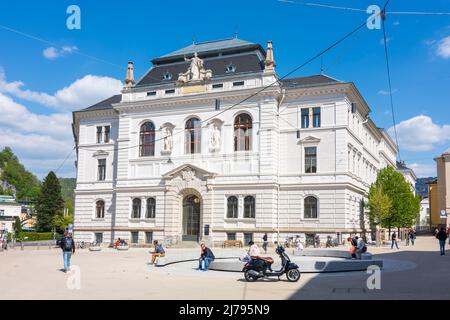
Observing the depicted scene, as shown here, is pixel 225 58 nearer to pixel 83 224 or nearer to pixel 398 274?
pixel 83 224

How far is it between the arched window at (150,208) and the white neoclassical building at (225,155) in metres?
0.11

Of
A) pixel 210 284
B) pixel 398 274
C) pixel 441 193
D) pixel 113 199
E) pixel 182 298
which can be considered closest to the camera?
pixel 182 298

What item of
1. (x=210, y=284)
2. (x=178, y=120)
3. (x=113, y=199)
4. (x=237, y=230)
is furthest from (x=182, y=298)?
(x=113, y=199)

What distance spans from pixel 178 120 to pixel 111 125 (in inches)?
355

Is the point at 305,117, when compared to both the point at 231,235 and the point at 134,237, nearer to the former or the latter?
the point at 231,235

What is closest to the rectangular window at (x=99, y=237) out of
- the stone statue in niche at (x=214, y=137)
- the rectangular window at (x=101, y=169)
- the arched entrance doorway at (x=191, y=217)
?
the rectangular window at (x=101, y=169)

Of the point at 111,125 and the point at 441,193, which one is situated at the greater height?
the point at 111,125

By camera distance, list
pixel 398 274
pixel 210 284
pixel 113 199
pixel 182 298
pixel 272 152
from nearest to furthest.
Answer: pixel 182 298 < pixel 210 284 < pixel 398 274 < pixel 272 152 < pixel 113 199

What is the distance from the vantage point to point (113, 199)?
166 feet

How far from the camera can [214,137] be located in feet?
149

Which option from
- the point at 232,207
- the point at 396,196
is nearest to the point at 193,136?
the point at 232,207

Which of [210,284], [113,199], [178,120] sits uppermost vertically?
[178,120]

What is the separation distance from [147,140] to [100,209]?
954 cm

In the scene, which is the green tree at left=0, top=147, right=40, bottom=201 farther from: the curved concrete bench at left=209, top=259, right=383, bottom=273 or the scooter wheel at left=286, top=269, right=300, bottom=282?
the scooter wheel at left=286, top=269, right=300, bottom=282
